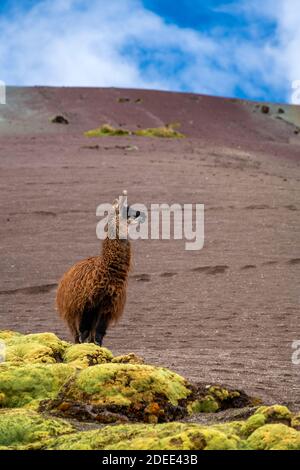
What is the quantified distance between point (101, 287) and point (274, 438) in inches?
198

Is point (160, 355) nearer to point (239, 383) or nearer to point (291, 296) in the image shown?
point (239, 383)


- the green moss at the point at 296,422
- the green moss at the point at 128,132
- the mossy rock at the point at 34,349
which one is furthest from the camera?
the green moss at the point at 128,132

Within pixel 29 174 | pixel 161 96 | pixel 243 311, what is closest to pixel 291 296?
pixel 243 311

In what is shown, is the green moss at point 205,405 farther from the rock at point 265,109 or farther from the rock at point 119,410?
the rock at point 265,109

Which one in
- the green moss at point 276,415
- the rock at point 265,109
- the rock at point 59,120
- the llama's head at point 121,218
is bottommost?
the green moss at point 276,415

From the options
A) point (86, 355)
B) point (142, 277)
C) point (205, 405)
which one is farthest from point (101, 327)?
point (142, 277)

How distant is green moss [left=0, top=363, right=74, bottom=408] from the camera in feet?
21.5

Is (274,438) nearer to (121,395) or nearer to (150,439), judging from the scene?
(150,439)

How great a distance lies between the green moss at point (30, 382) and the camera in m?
6.55

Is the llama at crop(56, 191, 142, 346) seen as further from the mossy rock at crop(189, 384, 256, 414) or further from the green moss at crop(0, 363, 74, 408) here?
the mossy rock at crop(189, 384, 256, 414)

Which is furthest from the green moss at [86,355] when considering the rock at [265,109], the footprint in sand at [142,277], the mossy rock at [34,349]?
the rock at [265,109]

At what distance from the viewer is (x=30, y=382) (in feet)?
21.9

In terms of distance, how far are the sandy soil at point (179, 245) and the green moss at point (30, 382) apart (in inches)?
79.9

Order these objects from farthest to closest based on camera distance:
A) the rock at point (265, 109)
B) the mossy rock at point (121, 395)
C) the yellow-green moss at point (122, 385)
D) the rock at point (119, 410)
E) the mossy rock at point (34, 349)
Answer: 1. the rock at point (265, 109)
2. the mossy rock at point (34, 349)
3. the yellow-green moss at point (122, 385)
4. the mossy rock at point (121, 395)
5. the rock at point (119, 410)
